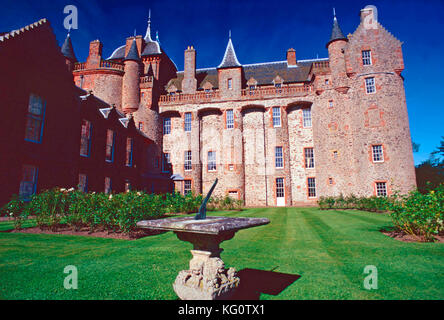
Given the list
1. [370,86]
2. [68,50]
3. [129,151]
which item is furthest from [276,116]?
[68,50]

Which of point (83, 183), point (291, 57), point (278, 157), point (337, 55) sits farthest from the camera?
point (291, 57)

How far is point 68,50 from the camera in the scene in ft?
91.2

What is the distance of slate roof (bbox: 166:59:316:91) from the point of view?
93.3 ft

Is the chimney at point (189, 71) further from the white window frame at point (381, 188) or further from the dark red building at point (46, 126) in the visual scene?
the white window frame at point (381, 188)

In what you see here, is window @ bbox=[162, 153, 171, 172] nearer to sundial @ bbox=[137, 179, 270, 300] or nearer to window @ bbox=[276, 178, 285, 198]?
window @ bbox=[276, 178, 285, 198]

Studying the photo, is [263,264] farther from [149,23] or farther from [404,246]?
[149,23]

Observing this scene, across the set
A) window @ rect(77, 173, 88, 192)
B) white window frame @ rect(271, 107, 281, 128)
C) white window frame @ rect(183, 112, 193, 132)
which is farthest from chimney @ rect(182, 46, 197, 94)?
window @ rect(77, 173, 88, 192)

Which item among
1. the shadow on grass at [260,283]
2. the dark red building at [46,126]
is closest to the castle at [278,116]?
the dark red building at [46,126]

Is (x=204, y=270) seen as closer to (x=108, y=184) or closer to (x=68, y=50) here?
(x=108, y=184)

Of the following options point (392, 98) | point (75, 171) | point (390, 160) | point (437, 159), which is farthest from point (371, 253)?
point (437, 159)

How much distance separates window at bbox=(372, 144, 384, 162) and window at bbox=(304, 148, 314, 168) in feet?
18.7

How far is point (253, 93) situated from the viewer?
2659 cm

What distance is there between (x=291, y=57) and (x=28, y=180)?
2968 centimetres

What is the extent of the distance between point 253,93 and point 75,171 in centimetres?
1903
